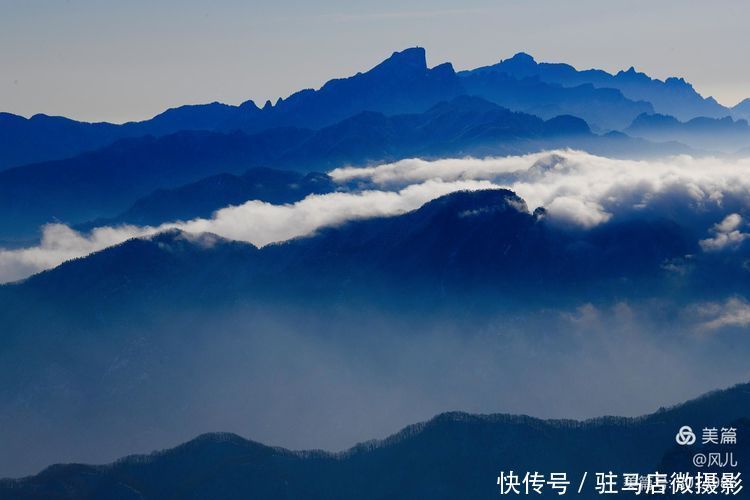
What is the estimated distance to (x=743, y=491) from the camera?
188 m

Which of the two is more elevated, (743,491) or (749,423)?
(749,423)

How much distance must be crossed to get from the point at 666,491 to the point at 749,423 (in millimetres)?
19606

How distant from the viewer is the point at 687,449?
192 metres

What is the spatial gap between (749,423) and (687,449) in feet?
40.4

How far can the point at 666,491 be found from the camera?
19162 cm

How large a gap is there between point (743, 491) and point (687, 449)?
1170 centimetres

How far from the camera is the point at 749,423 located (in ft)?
633

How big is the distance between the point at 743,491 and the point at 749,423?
12.6m

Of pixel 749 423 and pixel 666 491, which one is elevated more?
pixel 749 423

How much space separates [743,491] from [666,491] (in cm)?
1314
